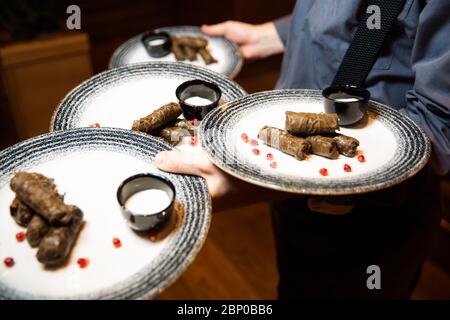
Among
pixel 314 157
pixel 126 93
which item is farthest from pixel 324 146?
pixel 126 93

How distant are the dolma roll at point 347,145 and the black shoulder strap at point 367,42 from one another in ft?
1.09

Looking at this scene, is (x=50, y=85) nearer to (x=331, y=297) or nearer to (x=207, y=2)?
(x=207, y=2)

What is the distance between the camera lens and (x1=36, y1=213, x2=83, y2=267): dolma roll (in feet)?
4.79

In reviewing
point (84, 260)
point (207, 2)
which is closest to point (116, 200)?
point (84, 260)

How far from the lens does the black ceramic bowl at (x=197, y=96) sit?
7.20ft

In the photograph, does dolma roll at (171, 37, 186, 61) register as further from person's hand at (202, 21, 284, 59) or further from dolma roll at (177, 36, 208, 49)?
person's hand at (202, 21, 284, 59)

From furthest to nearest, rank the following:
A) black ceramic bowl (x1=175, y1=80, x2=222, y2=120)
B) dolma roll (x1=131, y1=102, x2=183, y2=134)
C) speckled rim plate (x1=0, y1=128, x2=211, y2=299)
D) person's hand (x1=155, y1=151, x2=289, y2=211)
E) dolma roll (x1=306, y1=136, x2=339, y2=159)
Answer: black ceramic bowl (x1=175, y1=80, x2=222, y2=120)
dolma roll (x1=131, y1=102, x2=183, y2=134)
dolma roll (x1=306, y1=136, x2=339, y2=159)
person's hand (x1=155, y1=151, x2=289, y2=211)
speckled rim plate (x1=0, y1=128, x2=211, y2=299)

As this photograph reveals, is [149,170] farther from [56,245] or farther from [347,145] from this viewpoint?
[347,145]

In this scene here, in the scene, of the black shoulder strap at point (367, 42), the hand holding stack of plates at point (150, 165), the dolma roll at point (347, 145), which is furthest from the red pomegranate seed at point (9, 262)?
the black shoulder strap at point (367, 42)

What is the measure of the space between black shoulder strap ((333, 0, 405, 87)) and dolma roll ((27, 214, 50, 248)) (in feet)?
4.88

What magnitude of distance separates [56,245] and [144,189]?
1.35 feet

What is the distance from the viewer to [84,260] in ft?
4.98

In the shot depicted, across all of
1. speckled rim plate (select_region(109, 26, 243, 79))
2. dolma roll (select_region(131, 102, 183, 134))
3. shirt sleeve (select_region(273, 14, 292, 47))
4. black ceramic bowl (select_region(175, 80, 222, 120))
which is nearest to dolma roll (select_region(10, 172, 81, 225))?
dolma roll (select_region(131, 102, 183, 134))

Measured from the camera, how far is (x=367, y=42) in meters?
2.04
